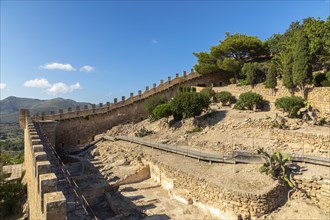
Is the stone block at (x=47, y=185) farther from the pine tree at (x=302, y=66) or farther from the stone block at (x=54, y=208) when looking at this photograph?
the pine tree at (x=302, y=66)

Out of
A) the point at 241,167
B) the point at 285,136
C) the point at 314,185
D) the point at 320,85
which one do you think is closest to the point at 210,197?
the point at 241,167

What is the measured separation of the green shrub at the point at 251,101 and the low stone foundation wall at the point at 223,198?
1022cm

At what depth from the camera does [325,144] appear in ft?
34.5

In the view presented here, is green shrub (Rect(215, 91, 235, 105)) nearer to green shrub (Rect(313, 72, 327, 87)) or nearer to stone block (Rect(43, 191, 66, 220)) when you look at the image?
green shrub (Rect(313, 72, 327, 87))

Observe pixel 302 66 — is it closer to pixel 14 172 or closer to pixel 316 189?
pixel 316 189

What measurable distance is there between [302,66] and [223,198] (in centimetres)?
1333

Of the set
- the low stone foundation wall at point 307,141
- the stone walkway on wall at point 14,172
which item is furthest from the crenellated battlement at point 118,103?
the low stone foundation wall at point 307,141

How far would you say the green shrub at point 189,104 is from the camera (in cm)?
1742

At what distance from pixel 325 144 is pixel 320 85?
878 cm

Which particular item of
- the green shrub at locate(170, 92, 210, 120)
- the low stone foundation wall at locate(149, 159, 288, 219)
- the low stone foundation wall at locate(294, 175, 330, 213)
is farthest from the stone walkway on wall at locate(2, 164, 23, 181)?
the low stone foundation wall at locate(294, 175, 330, 213)

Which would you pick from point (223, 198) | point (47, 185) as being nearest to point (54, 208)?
point (47, 185)

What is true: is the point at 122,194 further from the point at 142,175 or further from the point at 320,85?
the point at 320,85

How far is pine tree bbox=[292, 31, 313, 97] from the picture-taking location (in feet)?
52.9

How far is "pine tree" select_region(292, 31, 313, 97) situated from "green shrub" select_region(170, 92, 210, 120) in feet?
22.8
